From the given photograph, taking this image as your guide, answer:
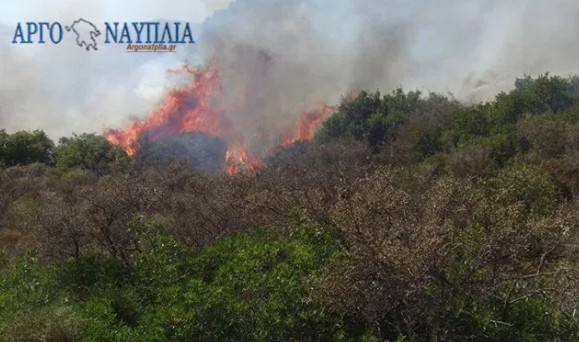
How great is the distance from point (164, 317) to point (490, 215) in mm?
4680

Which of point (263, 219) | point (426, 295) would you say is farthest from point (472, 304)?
point (263, 219)

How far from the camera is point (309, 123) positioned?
66625mm

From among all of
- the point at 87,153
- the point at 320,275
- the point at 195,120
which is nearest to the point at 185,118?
the point at 195,120

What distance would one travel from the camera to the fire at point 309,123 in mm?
65438

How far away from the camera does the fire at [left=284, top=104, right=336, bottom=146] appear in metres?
65.4

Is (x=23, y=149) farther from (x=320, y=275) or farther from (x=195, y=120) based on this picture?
(x=320, y=275)

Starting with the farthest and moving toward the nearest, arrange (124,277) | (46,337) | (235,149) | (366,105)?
(235,149) → (366,105) → (124,277) → (46,337)

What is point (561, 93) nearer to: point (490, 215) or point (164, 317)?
point (490, 215)

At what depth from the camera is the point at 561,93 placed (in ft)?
161

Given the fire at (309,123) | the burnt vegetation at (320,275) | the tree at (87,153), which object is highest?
the fire at (309,123)

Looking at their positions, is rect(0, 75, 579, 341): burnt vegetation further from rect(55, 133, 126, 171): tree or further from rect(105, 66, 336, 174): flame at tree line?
rect(105, 66, 336, 174): flame at tree line

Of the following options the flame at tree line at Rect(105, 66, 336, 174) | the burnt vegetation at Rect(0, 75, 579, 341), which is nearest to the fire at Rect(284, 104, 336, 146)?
the flame at tree line at Rect(105, 66, 336, 174)

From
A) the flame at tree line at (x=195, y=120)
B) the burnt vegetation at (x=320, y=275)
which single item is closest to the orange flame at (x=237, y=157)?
the flame at tree line at (x=195, y=120)

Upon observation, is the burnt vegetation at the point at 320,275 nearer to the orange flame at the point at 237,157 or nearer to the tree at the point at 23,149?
the tree at the point at 23,149
